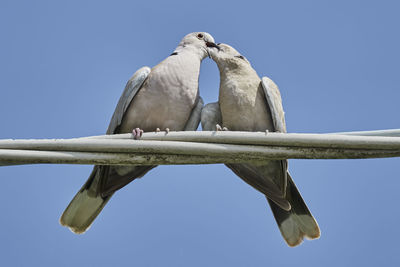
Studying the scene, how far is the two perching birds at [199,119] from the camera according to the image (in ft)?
18.7

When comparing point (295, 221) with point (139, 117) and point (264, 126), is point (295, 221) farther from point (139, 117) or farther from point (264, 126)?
point (139, 117)

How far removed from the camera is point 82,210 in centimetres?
583

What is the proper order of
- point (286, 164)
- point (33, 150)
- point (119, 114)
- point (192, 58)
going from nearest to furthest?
1. point (33, 150)
2. point (286, 164)
3. point (119, 114)
4. point (192, 58)

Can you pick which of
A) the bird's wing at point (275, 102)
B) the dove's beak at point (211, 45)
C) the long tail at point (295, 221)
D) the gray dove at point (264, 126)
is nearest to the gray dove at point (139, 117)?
the gray dove at point (264, 126)

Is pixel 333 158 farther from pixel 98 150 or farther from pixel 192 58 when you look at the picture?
pixel 192 58

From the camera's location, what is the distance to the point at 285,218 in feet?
19.1

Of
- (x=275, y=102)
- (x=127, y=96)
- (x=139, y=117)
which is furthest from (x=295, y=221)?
(x=127, y=96)

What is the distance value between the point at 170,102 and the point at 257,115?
868 millimetres

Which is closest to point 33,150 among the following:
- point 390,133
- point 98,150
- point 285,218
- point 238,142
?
point 98,150

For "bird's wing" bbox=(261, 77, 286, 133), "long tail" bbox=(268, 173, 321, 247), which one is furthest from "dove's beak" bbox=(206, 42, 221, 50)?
"long tail" bbox=(268, 173, 321, 247)

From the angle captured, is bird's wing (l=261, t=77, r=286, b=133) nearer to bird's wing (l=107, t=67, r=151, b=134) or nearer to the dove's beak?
the dove's beak

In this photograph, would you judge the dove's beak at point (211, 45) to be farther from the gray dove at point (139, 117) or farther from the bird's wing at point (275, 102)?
the bird's wing at point (275, 102)

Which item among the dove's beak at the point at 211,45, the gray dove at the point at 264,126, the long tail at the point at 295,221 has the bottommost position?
the long tail at the point at 295,221

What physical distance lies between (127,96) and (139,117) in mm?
246
